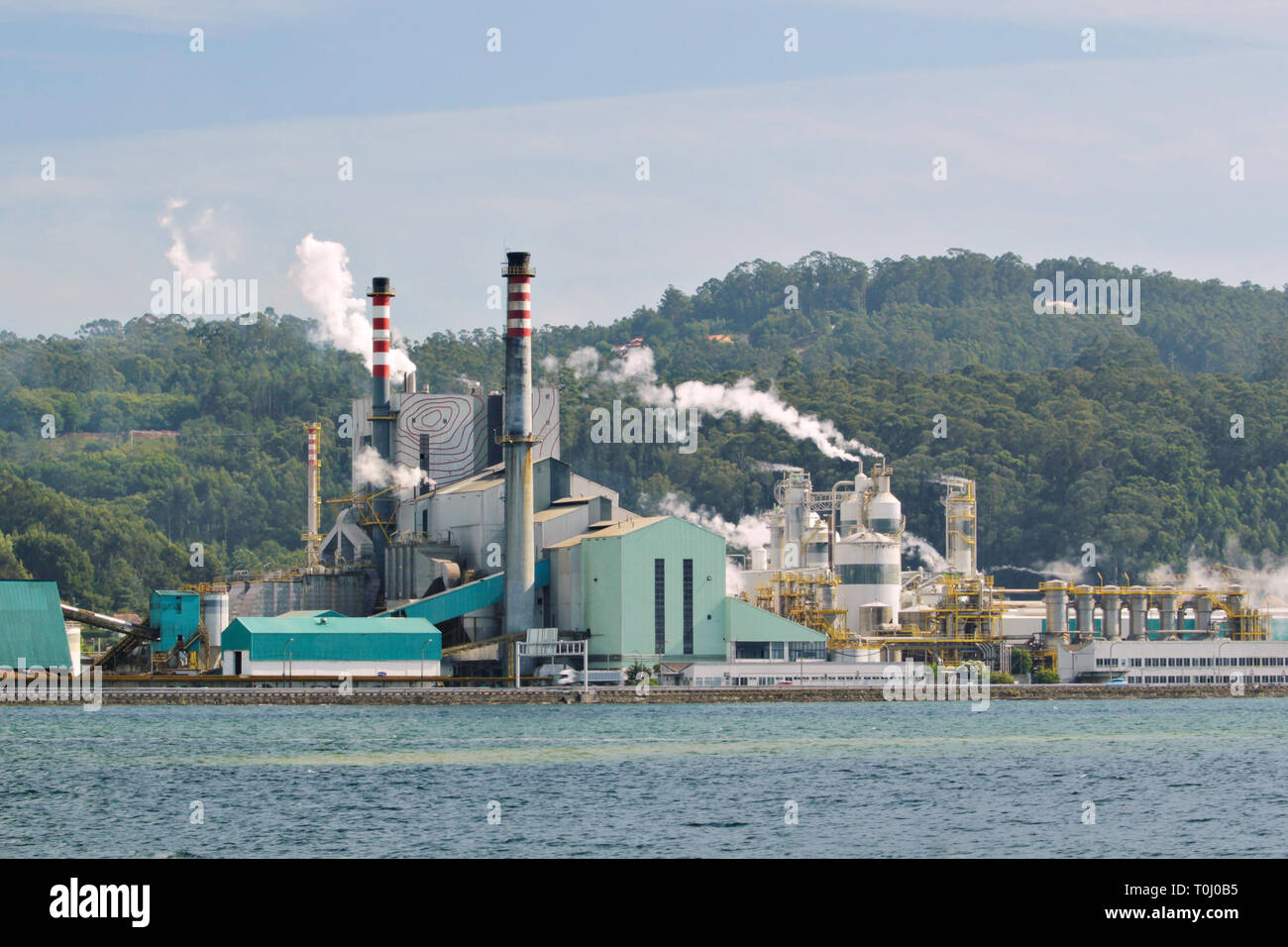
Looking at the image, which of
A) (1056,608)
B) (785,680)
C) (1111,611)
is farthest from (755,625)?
(1111,611)

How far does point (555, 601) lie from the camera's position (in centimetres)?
9081

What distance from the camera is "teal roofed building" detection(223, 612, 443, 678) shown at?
83.7 m

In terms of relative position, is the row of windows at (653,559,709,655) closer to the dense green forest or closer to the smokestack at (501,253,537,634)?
the smokestack at (501,253,537,634)

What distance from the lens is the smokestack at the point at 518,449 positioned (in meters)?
87.0

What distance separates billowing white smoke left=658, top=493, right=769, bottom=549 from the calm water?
46.8 m

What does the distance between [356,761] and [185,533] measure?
121780 millimetres

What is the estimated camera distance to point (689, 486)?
15925 centimetres

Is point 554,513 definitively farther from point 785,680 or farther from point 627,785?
point 627,785

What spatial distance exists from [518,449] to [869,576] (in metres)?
23.8

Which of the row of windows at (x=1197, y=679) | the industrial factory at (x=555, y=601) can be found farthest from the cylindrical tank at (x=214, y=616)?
the row of windows at (x=1197, y=679)

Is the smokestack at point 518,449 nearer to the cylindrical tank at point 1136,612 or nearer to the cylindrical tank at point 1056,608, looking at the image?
the cylindrical tank at point 1056,608

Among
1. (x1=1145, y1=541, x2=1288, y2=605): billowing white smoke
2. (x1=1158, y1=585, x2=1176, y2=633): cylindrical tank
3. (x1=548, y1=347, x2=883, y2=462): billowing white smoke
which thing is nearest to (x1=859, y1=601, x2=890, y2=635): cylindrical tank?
(x1=1158, y1=585, x2=1176, y2=633): cylindrical tank
